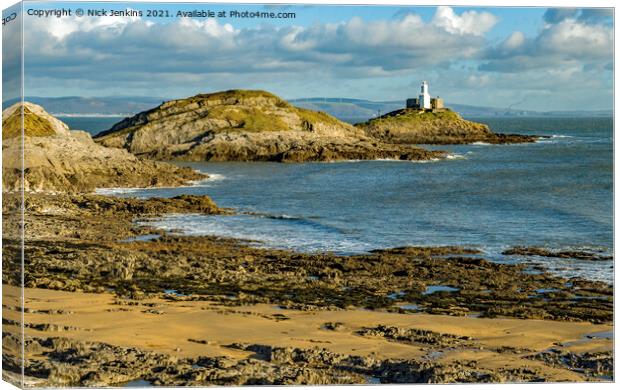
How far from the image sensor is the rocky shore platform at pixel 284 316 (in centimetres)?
1088

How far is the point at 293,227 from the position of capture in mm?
26328

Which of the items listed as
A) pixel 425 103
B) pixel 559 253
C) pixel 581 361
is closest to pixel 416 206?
pixel 559 253

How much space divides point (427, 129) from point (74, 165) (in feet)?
193

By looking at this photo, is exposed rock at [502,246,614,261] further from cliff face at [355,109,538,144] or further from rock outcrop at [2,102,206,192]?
cliff face at [355,109,538,144]

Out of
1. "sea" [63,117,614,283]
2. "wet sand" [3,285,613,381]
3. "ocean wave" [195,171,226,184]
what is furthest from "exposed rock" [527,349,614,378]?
"ocean wave" [195,171,226,184]

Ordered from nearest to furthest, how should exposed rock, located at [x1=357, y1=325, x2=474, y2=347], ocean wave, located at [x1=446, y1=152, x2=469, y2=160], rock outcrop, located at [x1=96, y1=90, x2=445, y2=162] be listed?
1. exposed rock, located at [x1=357, y1=325, x2=474, y2=347]
2. rock outcrop, located at [x1=96, y1=90, x2=445, y2=162]
3. ocean wave, located at [x1=446, y1=152, x2=469, y2=160]

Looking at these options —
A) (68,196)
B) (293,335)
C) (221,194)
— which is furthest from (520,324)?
(221,194)

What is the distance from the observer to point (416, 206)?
3388 cm

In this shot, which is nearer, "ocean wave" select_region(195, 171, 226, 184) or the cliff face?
"ocean wave" select_region(195, 171, 226, 184)

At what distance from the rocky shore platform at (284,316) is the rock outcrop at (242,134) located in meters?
44.3

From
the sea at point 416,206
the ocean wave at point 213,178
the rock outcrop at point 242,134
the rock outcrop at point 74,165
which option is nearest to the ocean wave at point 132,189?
the ocean wave at point 213,178

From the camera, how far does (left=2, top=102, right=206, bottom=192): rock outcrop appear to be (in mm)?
35906

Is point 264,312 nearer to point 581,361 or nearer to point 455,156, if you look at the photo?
point 581,361

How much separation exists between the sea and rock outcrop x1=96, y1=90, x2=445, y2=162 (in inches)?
178
